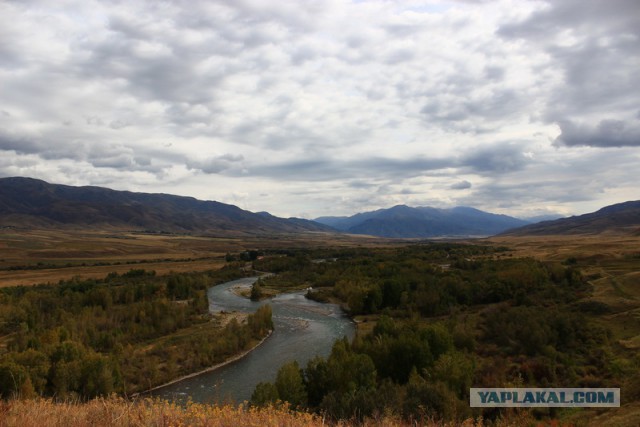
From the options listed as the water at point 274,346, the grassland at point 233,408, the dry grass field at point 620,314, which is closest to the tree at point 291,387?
the water at point 274,346

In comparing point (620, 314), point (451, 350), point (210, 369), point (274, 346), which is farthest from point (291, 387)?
point (620, 314)

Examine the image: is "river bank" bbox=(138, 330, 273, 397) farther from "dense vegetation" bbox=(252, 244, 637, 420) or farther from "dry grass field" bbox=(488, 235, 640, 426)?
"dry grass field" bbox=(488, 235, 640, 426)

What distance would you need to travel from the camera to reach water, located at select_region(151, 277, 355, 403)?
119ft

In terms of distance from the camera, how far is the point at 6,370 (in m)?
29.7

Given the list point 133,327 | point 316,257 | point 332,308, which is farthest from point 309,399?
point 316,257

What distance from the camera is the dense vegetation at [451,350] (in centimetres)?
2223

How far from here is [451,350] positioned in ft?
112

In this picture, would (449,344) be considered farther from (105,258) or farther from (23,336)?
(105,258)

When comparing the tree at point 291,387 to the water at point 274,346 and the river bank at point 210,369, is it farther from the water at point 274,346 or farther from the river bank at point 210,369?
the river bank at point 210,369

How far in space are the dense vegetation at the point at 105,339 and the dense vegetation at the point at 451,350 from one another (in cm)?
1467

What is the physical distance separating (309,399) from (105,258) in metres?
150

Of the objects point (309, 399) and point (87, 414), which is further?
point (309, 399)

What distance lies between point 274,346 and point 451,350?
2384cm

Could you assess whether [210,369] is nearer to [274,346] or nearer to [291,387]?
[274,346]
